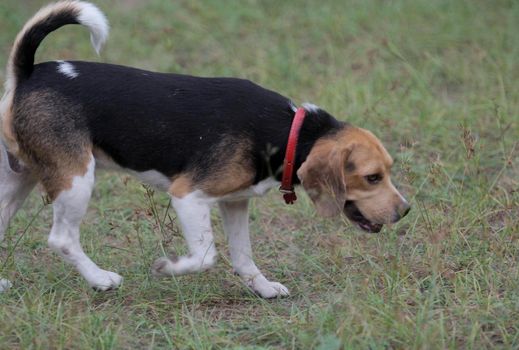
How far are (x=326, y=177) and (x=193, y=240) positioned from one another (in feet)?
2.74

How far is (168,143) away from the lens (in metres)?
5.55

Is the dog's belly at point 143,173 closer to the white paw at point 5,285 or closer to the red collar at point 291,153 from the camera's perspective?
the red collar at point 291,153

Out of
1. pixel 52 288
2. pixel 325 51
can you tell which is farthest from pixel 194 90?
pixel 325 51

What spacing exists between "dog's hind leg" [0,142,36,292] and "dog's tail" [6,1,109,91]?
478 millimetres

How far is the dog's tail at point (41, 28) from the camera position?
551 cm

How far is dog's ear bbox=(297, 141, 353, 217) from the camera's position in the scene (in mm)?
5316

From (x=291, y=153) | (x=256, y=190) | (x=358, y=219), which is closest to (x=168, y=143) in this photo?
(x=256, y=190)

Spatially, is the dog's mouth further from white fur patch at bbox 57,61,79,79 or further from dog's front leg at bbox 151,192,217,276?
white fur patch at bbox 57,61,79,79

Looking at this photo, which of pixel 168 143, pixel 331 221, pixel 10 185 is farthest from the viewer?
pixel 331 221

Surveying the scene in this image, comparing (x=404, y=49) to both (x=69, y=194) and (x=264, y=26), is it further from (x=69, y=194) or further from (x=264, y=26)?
(x=69, y=194)

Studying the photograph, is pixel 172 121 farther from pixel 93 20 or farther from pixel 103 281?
pixel 103 281

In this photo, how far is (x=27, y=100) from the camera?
17.9 feet

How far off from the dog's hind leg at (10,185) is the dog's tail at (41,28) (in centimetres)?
48

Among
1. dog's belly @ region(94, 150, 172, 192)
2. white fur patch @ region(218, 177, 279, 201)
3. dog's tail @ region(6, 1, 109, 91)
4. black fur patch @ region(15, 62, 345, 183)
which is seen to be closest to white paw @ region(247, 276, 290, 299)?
white fur patch @ region(218, 177, 279, 201)
